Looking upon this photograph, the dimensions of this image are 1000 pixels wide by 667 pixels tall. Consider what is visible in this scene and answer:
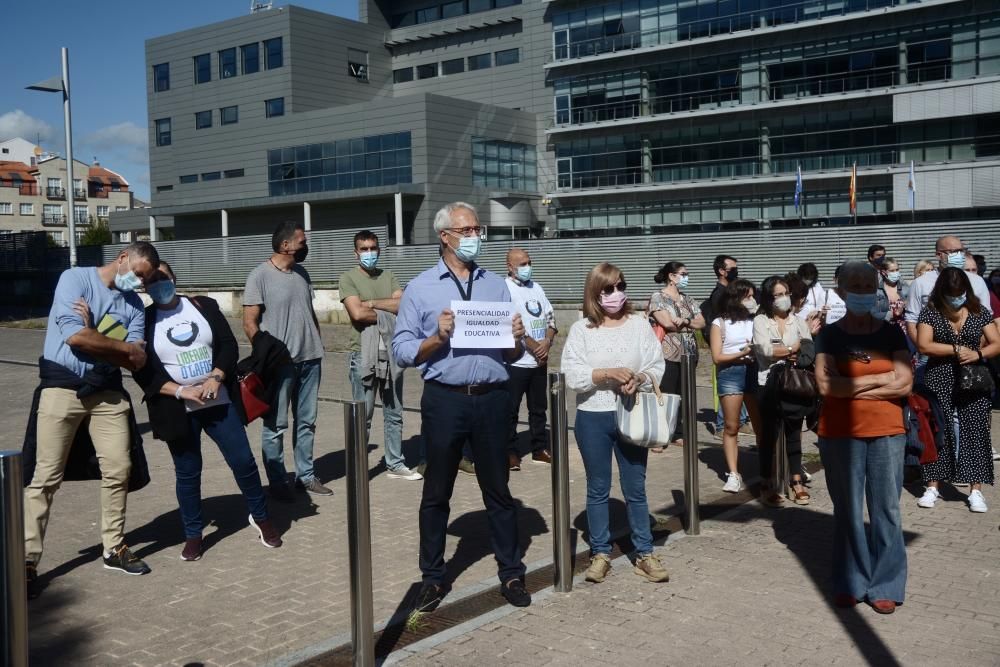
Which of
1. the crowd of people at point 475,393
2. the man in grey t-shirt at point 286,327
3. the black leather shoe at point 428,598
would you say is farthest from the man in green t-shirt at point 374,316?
the black leather shoe at point 428,598

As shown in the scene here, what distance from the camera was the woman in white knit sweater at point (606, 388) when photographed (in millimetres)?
5984

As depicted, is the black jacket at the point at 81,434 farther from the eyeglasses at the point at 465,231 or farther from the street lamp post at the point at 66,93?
the street lamp post at the point at 66,93

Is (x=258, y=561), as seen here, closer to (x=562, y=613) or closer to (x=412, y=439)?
(x=562, y=613)

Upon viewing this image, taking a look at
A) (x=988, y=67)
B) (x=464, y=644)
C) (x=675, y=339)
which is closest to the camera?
(x=464, y=644)

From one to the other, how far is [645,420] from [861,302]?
136cm

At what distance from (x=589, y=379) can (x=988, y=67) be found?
146ft

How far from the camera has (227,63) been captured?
63.8 m

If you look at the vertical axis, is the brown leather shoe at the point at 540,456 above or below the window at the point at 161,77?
below

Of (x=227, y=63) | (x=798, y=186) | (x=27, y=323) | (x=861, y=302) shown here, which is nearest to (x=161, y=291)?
(x=861, y=302)

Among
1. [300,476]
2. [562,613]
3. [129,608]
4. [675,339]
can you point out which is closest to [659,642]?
A: [562,613]

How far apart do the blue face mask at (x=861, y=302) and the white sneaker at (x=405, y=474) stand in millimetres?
4366

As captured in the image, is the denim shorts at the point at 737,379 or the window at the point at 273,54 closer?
the denim shorts at the point at 737,379

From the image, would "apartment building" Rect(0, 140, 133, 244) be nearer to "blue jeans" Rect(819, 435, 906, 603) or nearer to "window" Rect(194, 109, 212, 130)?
"window" Rect(194, 109, 212, 130)

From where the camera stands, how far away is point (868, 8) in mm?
46812
